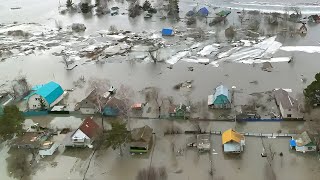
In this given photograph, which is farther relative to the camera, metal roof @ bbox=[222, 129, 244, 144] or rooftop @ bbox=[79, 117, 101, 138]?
rooftop @ bbox=[79, 117, 101, 138]

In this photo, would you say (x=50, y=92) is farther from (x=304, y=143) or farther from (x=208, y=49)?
(x=304, y=143)

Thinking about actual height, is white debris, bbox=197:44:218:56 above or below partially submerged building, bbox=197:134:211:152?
above

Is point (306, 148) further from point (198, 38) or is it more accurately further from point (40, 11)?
point (40, 11)

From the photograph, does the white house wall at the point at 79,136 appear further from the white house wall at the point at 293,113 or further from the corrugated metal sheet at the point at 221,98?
the white house wall at the point at 293,113

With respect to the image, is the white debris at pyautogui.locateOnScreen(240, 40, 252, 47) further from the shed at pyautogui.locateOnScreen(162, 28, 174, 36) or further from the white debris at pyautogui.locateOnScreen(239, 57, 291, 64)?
the shed at pyautogui.locateOnScreen(162, 28, 174, 36)

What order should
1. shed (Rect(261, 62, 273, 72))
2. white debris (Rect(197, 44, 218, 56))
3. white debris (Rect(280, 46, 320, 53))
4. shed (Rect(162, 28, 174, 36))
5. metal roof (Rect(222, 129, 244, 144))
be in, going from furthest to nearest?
shed (Rect(162, 28, 174, 36)) → white debris (Rect(197, 44, 218, 56)) → white debris (Rect(280, 46, 320, 53)) → shed (Rect(261, 62, 273, 72)) → metal roof (Rect(222, 129, 244, 144))

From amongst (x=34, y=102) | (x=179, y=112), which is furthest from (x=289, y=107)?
(x=34, y=102)

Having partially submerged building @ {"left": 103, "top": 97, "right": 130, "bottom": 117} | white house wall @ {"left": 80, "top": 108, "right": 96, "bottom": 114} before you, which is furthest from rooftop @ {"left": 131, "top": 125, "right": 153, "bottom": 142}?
white house wall @ {"left": 80, "top": 108, "right": 96, "bottom": 114}

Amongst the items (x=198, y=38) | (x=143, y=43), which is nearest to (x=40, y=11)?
(x=143, y=43)
